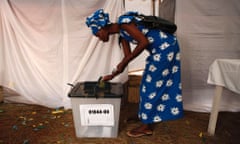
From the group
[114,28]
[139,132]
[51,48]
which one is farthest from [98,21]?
[139,132]

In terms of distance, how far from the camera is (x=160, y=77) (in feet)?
4.49

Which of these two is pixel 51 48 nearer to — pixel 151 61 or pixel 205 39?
pixel 151 61

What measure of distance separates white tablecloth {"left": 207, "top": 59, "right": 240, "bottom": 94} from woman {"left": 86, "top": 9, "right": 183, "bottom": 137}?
0.30 metres

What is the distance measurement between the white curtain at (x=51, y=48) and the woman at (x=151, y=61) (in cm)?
47

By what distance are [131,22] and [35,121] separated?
1.32 metres

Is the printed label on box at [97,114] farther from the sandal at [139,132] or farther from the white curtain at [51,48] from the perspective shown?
the white curtain at [51,48]

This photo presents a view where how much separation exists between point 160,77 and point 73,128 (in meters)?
0.93

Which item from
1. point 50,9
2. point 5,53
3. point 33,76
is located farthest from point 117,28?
point 5,53

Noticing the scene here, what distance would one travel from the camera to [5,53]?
1972 mm

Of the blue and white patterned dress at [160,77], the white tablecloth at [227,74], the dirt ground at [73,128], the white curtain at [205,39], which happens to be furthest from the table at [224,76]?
the white curtain at [205,39]

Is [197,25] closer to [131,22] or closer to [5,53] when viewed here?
[131,22]

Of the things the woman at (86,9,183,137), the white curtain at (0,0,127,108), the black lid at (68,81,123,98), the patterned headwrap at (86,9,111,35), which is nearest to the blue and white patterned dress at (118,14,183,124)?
the woman at (86,9,183,137)

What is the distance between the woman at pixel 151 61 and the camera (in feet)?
4.16

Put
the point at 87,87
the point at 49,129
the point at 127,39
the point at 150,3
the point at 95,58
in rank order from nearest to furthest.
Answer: the point at 127,39 < the point at 87,87 < the point at 49,129 < the point at 95,58 < the point at 150,3
